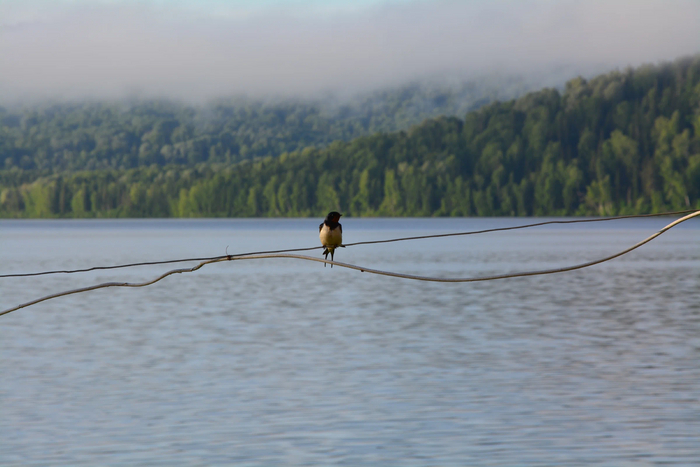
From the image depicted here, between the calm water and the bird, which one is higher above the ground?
the bird

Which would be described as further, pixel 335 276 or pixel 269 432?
pixel 335 276

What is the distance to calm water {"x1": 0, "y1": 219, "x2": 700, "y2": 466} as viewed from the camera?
67.8 ft

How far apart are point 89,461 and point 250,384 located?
8337 millimetres

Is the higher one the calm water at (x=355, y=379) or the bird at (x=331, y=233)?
the bird at (x=331, y=233)

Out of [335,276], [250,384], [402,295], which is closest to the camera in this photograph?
[250,384]

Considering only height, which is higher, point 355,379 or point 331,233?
point 331,233

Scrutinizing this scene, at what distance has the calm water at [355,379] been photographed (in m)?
20.7

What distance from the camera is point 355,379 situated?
94.3 ft

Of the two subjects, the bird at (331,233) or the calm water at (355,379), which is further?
the calm water at (355,379)

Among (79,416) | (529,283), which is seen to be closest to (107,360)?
(79,416)

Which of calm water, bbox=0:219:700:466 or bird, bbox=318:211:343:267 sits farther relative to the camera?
calm water, bbox=0:219:700:466

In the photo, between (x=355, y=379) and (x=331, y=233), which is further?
(x=355, y=379)

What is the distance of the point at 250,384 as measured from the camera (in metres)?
28.0

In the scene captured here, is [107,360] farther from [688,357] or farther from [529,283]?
[529,283]
